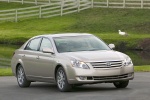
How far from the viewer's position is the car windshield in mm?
16734

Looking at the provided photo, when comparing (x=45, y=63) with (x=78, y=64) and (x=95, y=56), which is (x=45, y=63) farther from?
(x=95, y=56)

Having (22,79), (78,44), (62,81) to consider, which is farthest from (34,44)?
(62,81)

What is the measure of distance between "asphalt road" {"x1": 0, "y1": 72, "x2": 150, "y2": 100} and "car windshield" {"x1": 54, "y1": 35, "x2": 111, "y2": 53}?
1074mm

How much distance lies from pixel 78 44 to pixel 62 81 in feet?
4.32

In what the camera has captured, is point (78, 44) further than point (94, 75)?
Yes

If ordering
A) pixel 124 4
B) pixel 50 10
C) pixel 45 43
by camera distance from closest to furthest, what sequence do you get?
pixel 45 43
pixel 124 4
pixel 50 10

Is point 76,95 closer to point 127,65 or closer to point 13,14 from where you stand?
point 127,65

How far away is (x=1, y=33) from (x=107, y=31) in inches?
333

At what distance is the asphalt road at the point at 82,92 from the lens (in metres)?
14.5

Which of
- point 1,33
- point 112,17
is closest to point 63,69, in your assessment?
point 1,33

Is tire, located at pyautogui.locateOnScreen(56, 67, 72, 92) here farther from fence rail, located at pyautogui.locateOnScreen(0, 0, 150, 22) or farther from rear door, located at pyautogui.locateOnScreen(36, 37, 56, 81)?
fence rail, located at pyautogui.locateOnScreen(0, 0, 150, 22)

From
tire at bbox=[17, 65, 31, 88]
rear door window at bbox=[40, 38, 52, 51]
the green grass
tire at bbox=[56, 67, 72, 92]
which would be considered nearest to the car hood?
tire at bbox=[56, 67, 72, 92]

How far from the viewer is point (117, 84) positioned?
1664 centimetres

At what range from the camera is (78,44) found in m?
16.9
